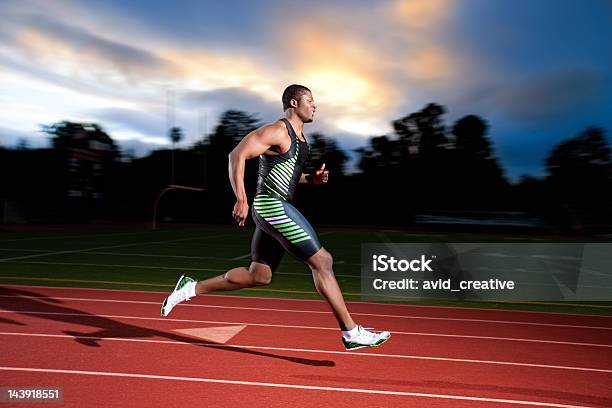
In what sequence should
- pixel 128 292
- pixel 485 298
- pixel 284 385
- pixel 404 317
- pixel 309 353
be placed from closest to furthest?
pixel 284 385 < pixel 309 353 < pixel 404 317 < pixel 128 292 < pixel 485 298

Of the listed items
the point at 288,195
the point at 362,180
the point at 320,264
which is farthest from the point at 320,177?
the point at 362,180

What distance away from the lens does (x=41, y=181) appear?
48.5 meters

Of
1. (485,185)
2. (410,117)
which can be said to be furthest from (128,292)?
(410,117)

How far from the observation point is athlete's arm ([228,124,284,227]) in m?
4.75

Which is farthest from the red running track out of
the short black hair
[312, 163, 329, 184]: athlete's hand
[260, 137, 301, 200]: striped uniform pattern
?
the short black hair

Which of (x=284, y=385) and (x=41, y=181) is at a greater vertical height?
(x=41, y=181)

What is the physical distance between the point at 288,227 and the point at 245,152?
67 centimetres

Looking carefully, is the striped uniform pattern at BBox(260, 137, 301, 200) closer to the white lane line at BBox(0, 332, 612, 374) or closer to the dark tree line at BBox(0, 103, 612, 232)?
the white lane line at BBox(0, 332, 612, 374)

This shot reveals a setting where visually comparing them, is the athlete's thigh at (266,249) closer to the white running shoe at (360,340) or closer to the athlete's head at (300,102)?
the white running shoe at (360,340)

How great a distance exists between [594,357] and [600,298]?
5247 millimetres

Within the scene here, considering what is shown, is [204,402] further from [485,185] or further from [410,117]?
[410,117]

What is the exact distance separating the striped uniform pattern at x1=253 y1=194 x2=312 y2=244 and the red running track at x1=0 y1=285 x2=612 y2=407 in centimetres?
103

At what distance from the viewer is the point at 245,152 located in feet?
15.6

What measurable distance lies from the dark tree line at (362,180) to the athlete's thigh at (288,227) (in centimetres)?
3688
